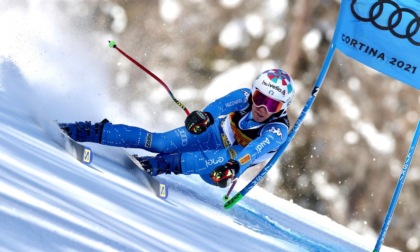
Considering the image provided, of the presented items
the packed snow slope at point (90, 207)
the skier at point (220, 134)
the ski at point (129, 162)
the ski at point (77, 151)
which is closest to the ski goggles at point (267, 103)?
the skier at point (220, 134)

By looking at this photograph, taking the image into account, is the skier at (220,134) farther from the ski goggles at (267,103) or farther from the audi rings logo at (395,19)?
the audi rings logo at (395,19)

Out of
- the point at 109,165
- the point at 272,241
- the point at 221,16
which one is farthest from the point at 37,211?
the point at 221,16

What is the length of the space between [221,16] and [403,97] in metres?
5.00

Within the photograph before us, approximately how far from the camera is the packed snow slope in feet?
9.09

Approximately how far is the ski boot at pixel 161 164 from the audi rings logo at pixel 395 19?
2.07m

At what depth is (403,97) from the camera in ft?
68.5

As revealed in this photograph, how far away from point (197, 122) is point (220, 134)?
0.54 m

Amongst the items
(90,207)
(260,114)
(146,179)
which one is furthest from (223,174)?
(90,207)

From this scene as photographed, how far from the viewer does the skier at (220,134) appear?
5848 millimetres

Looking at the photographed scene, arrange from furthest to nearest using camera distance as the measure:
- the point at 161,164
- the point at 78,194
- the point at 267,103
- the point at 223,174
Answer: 1. the point at 267,103
2. the point at 161,164
3. the point at 223,174
4. the point at 78,194

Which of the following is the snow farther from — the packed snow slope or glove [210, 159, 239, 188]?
glove [210, 159, 239, 188]

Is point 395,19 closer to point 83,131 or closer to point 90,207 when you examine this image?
point 83,131

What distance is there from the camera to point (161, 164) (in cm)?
597

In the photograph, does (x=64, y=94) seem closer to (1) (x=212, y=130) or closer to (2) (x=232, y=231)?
(1) (x=212, y=130)
